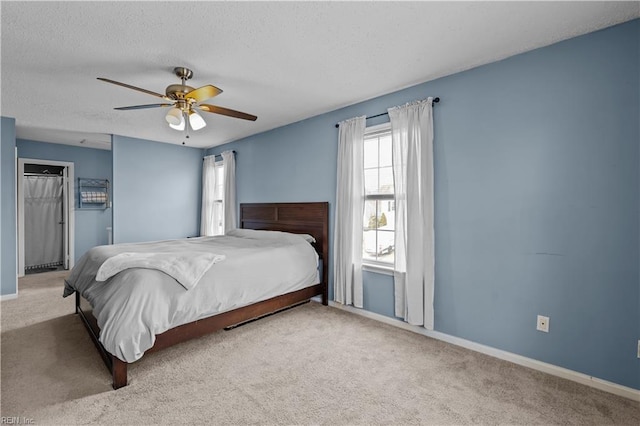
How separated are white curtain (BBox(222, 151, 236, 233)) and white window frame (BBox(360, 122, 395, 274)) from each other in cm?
271

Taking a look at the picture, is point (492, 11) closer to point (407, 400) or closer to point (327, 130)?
point (327, 130)

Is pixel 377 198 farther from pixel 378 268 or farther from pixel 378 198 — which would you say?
pixel 378 268

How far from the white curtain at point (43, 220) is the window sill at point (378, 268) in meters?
6.18

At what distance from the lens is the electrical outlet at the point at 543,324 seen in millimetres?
2260

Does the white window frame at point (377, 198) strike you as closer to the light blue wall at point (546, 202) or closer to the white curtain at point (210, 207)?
the light blue wall at point (546, 202)

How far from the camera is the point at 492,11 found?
188 cm

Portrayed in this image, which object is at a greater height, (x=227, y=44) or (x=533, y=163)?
(x=227, y=44)

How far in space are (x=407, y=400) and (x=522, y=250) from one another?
1.44 meters

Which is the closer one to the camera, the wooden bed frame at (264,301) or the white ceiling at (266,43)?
the white ceiling at (266,43)

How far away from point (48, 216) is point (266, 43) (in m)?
6.26

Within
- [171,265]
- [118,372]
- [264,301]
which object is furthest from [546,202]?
[118,372]

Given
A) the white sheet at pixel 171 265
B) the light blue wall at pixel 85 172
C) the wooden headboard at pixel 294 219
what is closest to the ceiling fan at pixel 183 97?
the white sheet at pixel 171 265

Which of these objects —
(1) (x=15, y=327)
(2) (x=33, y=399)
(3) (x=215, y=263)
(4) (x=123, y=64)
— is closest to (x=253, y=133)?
(4) (x=123, y=64)

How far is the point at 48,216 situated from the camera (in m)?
5.91
